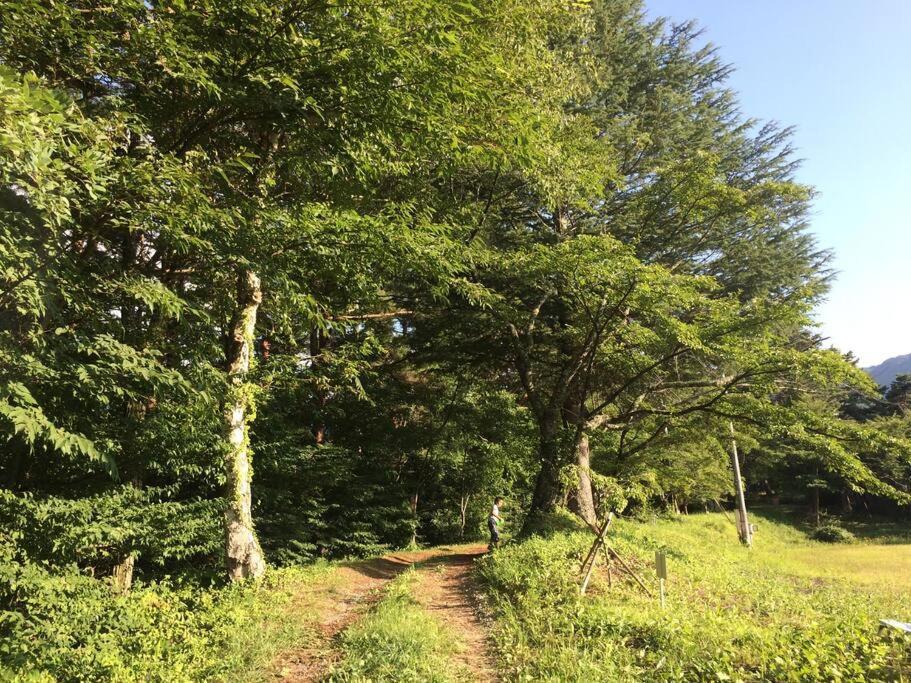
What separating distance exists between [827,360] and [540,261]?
223 inches

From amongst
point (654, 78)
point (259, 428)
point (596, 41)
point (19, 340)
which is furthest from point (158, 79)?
point (654, 78)

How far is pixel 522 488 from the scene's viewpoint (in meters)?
22.8

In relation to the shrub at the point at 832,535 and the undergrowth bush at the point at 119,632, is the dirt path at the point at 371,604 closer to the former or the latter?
the undergrowth bush at the point at 119,632

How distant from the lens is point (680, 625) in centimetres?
539

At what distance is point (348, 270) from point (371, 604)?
16.4 feet

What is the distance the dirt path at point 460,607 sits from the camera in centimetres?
532

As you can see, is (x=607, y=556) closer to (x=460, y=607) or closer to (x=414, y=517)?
(x=460, y=607)

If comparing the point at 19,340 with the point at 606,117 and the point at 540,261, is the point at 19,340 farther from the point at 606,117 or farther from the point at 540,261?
the point at 606,117

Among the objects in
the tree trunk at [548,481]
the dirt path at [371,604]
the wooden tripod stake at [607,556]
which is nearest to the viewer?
the dirt path at [371,604]

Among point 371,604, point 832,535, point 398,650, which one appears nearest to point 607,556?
point 371,604

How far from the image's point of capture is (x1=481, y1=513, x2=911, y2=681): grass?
168 inches

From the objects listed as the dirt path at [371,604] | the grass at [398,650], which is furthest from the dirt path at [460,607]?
the grass at [398,650]

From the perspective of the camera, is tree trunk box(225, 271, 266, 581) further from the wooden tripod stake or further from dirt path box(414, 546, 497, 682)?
the wooden tripod stake

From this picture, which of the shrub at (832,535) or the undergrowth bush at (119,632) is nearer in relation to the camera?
the undergrowth bush at (119,632)
